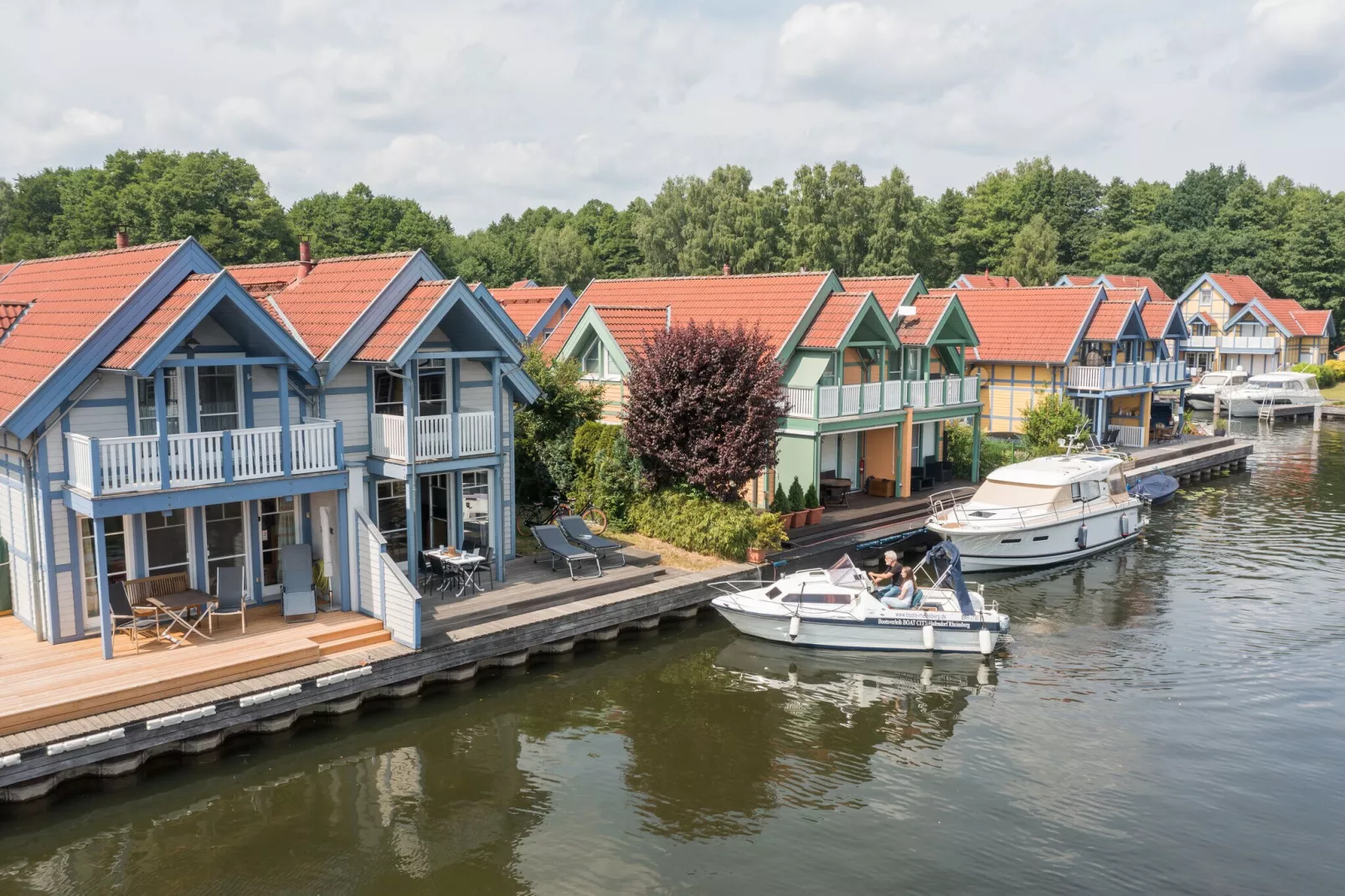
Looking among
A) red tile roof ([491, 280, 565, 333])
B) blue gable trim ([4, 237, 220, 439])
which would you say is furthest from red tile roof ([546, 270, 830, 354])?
blue gable trim ([4, 237, 220, 439])

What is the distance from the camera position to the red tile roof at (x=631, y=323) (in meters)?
29.7

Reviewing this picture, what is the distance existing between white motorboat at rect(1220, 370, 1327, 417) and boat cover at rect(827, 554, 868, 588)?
164ft

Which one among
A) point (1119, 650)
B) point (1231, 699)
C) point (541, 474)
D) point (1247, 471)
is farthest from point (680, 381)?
point (1247, 471)

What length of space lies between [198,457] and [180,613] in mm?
2686

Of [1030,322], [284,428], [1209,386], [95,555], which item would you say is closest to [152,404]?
[284,428]

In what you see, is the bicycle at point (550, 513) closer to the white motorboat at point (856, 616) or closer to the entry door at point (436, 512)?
the entry door at point (436, 512)

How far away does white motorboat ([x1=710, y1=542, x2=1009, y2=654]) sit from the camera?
20734 millimetres

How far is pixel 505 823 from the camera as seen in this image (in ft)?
46.5

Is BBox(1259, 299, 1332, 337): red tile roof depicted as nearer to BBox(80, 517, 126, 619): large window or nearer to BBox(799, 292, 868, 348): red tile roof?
BBox(799, 292, 868, 348): red tile roof

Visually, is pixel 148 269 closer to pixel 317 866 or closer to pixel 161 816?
pixel 161 816

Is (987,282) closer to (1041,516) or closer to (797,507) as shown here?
(1041,516)

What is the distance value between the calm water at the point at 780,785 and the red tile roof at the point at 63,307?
698 centimetres

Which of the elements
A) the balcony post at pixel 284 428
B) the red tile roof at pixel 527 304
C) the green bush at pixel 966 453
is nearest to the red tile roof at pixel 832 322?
the green bush at pixel 966 453

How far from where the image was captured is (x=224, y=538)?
60.4ft
